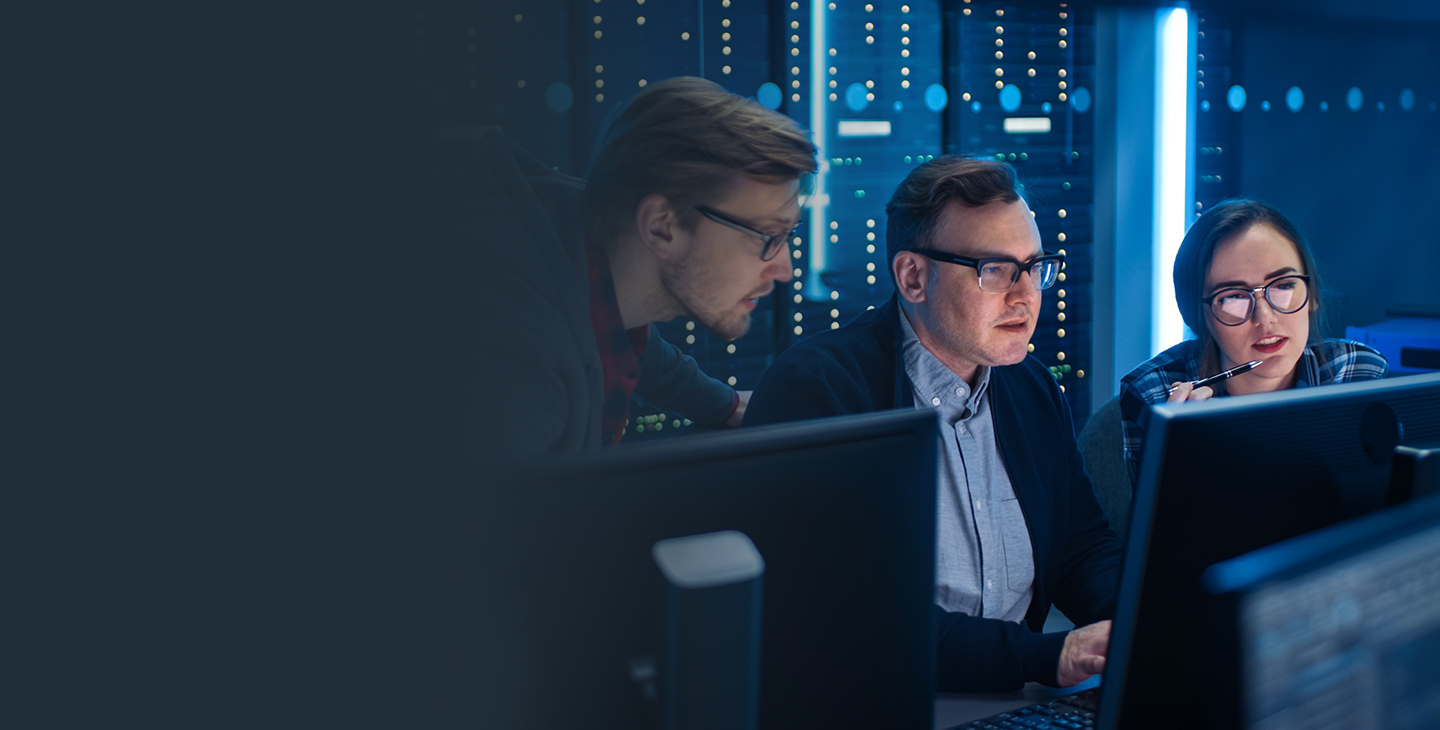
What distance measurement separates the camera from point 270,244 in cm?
83

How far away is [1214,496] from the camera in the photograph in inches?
31.6

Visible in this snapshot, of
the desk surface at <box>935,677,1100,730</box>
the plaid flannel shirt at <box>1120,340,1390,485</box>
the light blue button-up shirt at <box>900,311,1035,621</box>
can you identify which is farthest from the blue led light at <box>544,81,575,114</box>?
the desk surface at <box>935,677,1100,730</box>

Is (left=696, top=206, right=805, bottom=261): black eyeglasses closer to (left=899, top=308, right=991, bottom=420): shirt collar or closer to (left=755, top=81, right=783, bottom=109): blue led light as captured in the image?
(left=899, top=308, right=991, bottom=420): shirt collar

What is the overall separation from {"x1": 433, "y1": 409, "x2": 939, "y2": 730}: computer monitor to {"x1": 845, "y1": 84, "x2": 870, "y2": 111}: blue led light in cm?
214

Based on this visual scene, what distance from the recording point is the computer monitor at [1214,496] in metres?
0.77

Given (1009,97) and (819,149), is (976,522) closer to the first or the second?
(819,149)

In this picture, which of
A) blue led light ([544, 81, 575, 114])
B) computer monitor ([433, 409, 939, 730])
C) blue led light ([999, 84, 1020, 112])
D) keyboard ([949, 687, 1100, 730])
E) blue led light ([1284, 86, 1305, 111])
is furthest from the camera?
blue led light ([1284, 86, 1305, 111])

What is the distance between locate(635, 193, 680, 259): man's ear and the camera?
5.49ft

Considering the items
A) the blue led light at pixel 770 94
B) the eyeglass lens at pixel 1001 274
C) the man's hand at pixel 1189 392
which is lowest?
the man's hand at pixel 1189 392

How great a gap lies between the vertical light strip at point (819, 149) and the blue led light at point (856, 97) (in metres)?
0.08

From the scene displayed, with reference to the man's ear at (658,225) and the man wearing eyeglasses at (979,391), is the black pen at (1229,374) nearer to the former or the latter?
the man wearing eyeglasses at (979,391)

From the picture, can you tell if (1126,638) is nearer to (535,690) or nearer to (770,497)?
(770,497)

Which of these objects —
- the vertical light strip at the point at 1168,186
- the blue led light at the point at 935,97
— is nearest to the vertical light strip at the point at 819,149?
the blue led light at the point at 935,97

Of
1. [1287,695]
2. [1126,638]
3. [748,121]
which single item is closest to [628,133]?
[748,121]
